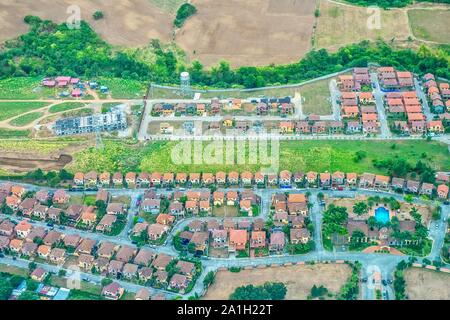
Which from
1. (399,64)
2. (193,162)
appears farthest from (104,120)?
(399,64)

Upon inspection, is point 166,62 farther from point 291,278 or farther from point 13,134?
point 291,278

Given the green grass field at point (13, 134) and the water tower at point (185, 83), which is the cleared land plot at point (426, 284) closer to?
the water tower at point (185, 83)

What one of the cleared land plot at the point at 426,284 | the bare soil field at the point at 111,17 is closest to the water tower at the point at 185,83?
the bare soil field at the point at 111,17

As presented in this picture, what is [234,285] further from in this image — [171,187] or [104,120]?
[104,120]

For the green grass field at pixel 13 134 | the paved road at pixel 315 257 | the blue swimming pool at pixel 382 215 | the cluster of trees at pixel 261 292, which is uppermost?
the green grass field at pixel 13 134

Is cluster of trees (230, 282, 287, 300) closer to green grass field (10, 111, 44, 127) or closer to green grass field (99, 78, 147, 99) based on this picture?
green grass field (99, 78, 147, 99)

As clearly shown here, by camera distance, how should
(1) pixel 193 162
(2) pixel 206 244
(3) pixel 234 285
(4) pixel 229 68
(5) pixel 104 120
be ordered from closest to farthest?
(3) pixel 234 285 → (2) pixel 206 244 → (1) pixel 193 162 → (5) pixel 104 120 → (4) pixel 229 68

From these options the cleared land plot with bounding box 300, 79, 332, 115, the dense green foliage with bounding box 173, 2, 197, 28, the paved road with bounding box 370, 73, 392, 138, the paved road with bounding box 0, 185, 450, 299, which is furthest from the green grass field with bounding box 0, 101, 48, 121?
the paved road with bounding box 370, 73, 392, 138
